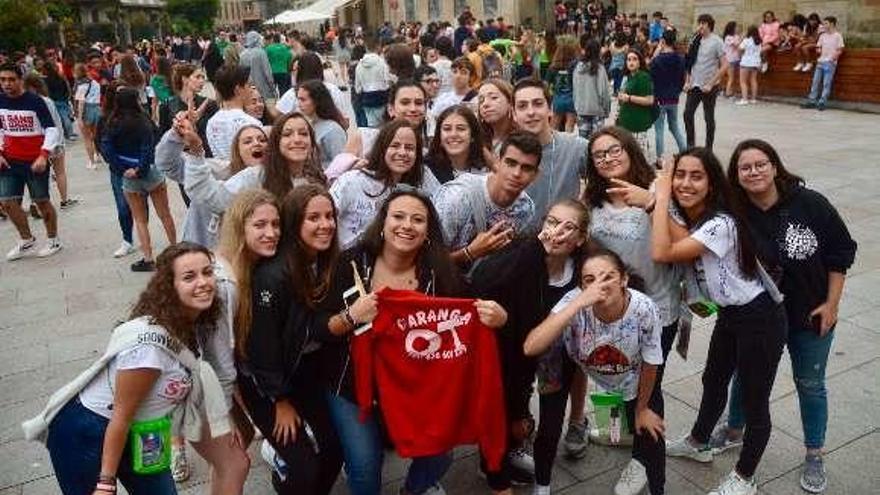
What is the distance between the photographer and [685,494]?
3.64 meters

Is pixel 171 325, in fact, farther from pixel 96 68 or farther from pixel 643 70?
pixel 96 68

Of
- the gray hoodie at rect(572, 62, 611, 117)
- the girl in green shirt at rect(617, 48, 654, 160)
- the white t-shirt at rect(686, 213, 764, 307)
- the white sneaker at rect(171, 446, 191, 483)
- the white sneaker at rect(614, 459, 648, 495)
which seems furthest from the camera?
the gray hoodie at rect(572, 62, 611, 117)

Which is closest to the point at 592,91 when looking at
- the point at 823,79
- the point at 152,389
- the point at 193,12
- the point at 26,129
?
the point at 26,129

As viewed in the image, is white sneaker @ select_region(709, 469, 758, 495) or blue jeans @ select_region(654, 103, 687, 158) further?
blue jeans @ select_region(654, 103, 687, 158)

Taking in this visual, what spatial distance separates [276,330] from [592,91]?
22.4ft

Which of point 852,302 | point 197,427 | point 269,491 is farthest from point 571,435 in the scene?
point 852,302

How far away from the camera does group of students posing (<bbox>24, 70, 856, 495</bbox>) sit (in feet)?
10.2

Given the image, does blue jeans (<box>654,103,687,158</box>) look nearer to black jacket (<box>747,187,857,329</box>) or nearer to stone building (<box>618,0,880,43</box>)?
black jacket (<box>747,187,857,329</box>)

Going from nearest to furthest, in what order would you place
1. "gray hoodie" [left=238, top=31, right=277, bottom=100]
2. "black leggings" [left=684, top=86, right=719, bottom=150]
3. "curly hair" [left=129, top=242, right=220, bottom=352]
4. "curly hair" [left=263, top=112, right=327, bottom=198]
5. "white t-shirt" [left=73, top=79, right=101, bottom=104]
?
"curly hair" [left=129, top=242, right=220, bottom=352] → "curly hair" [left=263, top=112, right=327, bottom=198] → "black leggings" [left=684, top=86, right=719, bottom=150] → "gray hoodie" [left=238, top=31, right=277, bottom=100] → "white t-shirt" [left=73, top=79, right=101, bottom=104]

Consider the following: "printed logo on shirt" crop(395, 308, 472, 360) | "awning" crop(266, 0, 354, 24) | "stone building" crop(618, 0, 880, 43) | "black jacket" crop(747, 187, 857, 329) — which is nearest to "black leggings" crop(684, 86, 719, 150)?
"black jacket" crop(747, 187, 857, 329)

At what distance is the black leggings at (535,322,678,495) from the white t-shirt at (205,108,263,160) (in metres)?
3.28

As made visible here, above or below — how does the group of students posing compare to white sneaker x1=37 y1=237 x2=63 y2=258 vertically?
above

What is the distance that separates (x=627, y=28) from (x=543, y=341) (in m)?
20.0

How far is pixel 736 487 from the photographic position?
3516 mm
